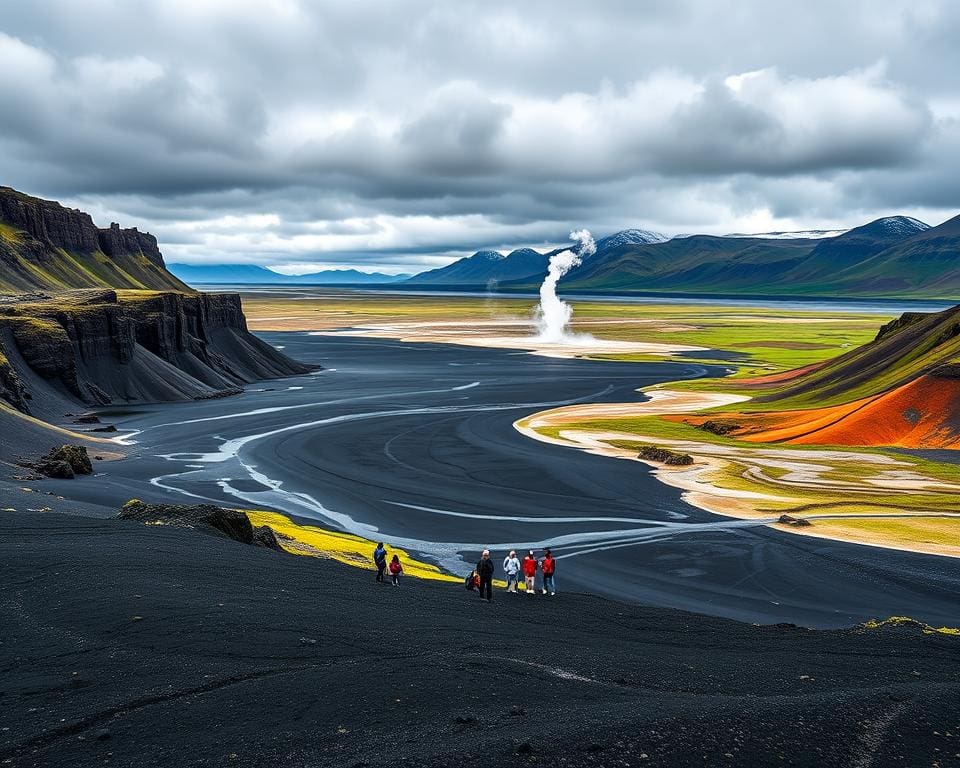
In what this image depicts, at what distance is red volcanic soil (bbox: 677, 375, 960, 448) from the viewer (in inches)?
3238

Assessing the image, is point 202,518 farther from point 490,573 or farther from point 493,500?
point 493,500

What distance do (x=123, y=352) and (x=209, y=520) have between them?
3533 inches

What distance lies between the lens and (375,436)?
8819 centimetres

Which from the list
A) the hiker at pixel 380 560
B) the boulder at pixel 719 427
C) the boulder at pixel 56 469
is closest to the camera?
the hiker at pixel 380 560

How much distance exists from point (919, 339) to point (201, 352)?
116589 mm

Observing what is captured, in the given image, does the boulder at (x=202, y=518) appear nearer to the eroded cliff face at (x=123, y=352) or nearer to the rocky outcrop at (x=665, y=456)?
the rocky outcrop at (x=665, y=456)

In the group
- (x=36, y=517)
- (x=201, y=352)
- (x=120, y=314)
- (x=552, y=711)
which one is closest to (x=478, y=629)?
(x=552, y=711)

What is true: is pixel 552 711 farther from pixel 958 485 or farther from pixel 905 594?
pixel 958 485

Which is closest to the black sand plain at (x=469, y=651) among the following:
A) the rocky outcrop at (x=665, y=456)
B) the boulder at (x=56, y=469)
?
the boulder at (x=56, y=469)

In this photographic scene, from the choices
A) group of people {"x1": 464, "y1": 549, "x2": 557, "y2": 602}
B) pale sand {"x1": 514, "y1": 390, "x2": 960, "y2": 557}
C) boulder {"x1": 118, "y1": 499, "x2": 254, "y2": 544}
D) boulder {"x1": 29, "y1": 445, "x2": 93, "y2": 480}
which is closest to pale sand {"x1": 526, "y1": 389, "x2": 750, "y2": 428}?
pale sand {"x1": 514, "y1": 390, "x2": 960, "y2": 557}

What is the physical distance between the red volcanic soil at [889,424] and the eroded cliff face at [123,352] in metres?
83.0

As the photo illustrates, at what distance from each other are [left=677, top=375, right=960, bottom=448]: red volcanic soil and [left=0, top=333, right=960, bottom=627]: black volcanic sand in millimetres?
25589

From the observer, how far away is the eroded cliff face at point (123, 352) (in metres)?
104

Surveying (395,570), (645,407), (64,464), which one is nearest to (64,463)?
(64,464)
